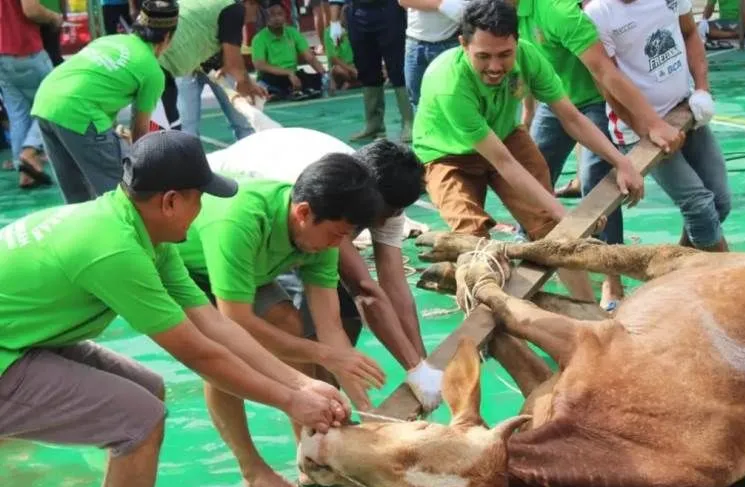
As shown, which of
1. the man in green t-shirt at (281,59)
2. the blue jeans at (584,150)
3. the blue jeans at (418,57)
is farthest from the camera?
the man in green t-shirt at (281,59)

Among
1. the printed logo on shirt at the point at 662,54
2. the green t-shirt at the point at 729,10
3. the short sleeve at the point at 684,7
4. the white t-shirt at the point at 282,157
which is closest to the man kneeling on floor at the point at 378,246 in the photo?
the white t-shirt at the point at 282,157

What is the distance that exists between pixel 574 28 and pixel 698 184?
967mm

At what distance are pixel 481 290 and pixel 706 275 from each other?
2.63ft

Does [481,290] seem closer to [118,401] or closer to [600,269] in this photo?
[600,269]

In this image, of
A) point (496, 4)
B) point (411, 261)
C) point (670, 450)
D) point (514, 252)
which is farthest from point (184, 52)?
point (670, 450)

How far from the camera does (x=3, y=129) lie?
464 inches

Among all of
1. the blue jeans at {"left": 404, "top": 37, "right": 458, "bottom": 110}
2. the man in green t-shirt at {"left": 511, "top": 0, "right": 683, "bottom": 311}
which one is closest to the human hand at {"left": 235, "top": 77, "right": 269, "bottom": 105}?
the blue jeans at {"left": 404, "top": 37, "right": 458, "bottom": 110}

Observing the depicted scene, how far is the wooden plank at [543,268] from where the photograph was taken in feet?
12.8

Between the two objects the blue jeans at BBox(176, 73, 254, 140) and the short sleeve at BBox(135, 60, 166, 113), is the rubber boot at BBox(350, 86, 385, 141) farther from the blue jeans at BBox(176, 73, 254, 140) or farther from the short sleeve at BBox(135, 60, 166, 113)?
the short sleeve at BBox(135, 60, 166, 113)

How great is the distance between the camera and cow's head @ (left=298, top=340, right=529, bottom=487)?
10.4 ft

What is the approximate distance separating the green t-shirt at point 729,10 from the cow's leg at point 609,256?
1128cm

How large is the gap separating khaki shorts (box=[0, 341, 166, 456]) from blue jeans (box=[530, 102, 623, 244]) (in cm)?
303

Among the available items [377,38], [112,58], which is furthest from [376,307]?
Answer: [377,38]

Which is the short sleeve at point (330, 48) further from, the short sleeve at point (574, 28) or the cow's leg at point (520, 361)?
the cow's leg at point (520, 361)
